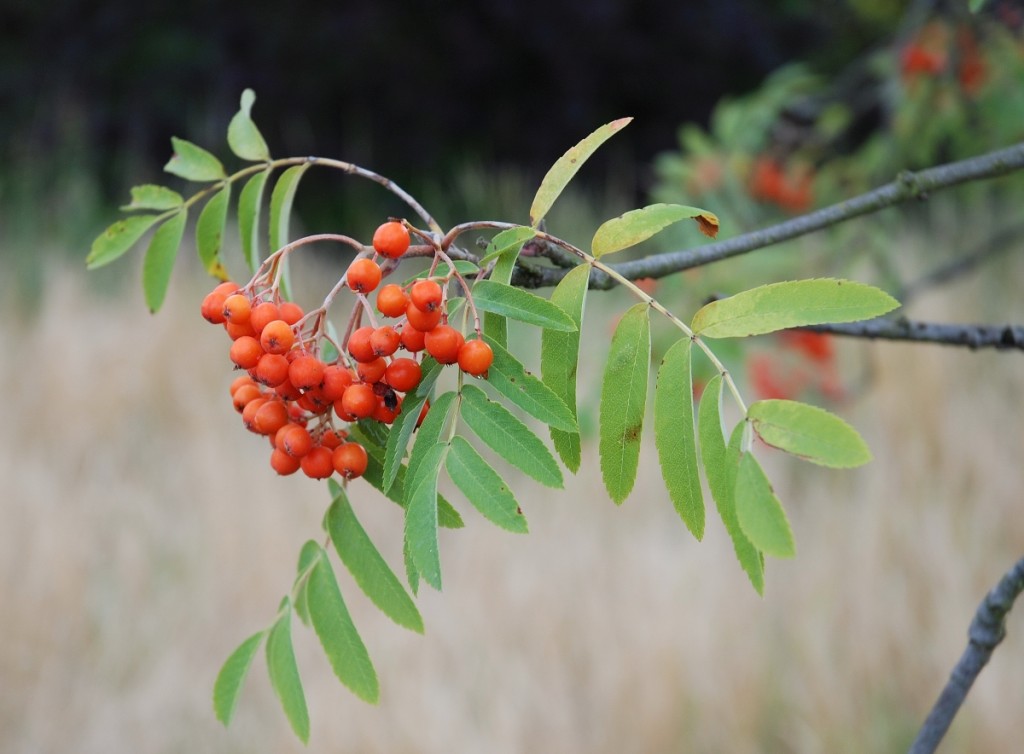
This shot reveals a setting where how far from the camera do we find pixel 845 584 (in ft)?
8.86

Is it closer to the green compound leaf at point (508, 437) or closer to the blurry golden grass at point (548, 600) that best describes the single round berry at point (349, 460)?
the green compound leaf at point (508, 437)

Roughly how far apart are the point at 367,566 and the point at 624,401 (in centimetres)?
27

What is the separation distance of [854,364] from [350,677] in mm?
3535

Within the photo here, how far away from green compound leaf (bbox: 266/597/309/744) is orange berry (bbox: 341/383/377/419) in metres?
0.27

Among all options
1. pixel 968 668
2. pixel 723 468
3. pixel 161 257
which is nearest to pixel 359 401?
pixel 723 468

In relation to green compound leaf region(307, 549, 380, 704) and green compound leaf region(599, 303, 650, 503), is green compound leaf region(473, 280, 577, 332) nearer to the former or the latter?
green compound leaf region(599, 303, 650, 503)

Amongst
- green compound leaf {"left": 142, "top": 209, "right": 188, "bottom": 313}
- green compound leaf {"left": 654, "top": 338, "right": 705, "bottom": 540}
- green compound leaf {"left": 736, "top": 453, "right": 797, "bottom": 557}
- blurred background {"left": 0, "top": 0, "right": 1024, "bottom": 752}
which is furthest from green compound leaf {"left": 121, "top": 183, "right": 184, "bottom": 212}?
blurred background {"left": 0, "top": 0, "right": 1024, "bottom": 752}

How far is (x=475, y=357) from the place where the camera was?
671mm

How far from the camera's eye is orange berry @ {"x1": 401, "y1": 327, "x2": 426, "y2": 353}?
0.70 meters

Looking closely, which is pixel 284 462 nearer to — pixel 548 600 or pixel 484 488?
pixel 484 488

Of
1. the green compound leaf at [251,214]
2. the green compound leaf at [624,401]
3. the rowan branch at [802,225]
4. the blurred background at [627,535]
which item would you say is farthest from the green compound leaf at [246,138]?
the blurred background at [627,535]

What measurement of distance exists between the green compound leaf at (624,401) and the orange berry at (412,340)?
14 centimetres

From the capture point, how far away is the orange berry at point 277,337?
702 mm

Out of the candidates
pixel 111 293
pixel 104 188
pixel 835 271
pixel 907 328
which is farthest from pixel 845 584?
pixel 104 188
